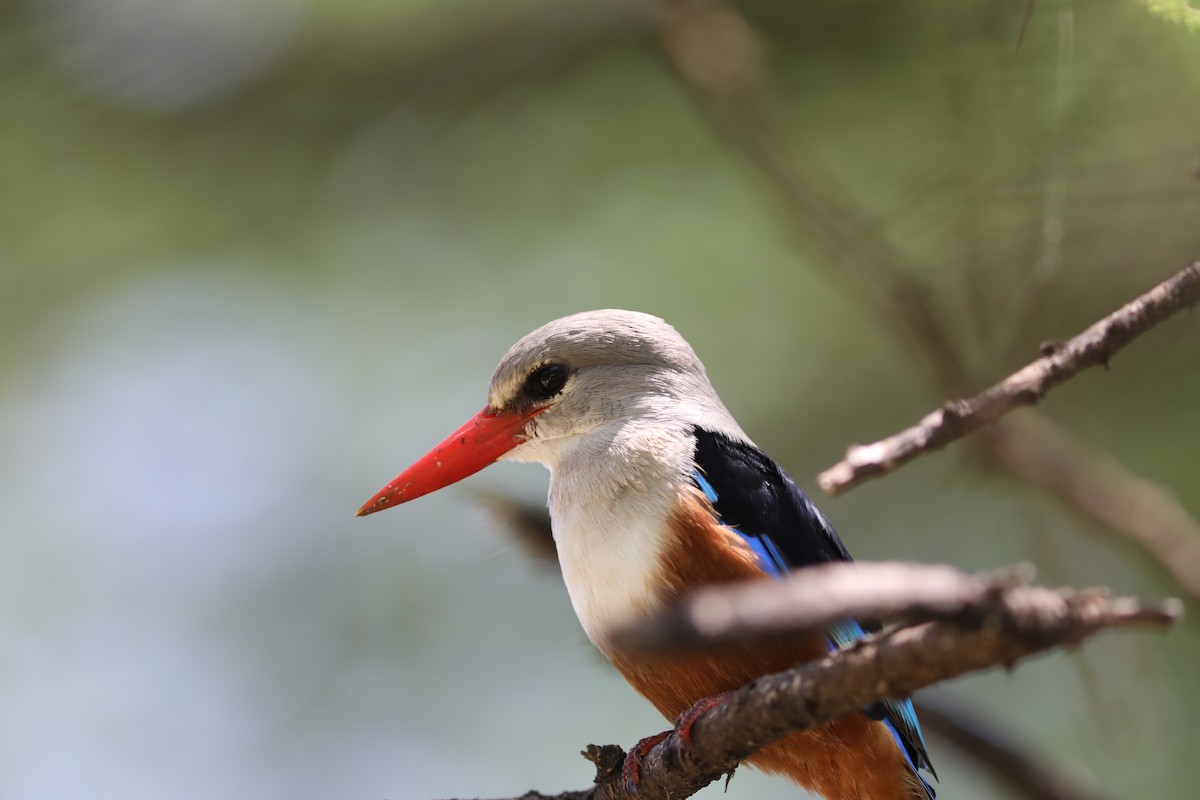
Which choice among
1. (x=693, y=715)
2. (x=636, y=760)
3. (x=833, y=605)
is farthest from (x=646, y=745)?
(x=833, y=605)

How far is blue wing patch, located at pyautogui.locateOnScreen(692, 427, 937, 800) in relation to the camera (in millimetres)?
2668

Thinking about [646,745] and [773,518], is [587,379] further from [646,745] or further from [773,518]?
[646,745]

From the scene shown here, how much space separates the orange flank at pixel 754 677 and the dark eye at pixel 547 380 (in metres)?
0.72

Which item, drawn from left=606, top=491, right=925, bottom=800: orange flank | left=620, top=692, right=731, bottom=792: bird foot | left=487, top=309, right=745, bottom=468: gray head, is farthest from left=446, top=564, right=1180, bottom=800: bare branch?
left=487, top=309, right=745, bottom=468: gray head

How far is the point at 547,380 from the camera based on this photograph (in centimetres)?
332

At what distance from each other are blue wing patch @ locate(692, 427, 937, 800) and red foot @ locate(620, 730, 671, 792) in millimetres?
470

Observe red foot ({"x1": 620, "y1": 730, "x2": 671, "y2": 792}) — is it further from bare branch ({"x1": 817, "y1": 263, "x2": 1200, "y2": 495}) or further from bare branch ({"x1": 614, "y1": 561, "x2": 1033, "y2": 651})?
bare branch ({"x1": 614, "y1": 561, "x2": 1033, "y2": 651})

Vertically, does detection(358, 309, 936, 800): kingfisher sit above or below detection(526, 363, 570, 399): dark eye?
below

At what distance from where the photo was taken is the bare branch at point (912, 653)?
1.23 meters

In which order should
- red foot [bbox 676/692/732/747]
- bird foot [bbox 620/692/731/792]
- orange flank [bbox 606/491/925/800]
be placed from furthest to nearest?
orange flank [bbox 606/491/925/800] < bird foot [bbox 620/692/731/792] < red foot [bbox 676/692/732/747]

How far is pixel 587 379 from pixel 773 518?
2.45 feet

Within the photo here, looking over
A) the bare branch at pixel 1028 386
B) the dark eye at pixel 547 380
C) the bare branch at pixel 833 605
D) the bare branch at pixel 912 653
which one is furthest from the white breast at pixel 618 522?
the bare branch at pixel 833 605

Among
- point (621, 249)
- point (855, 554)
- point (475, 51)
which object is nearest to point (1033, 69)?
point (475, 51)

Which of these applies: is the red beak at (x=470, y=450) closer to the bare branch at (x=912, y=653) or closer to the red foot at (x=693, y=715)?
the red foot at (x=693, y=715)
